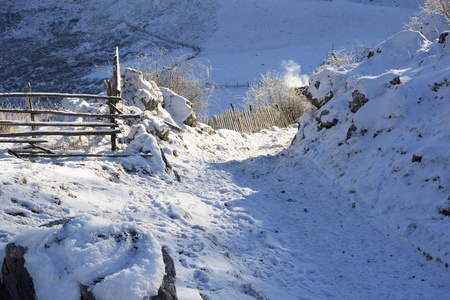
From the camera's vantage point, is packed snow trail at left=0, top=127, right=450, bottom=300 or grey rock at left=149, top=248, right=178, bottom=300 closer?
Answer: grey rock at left=149, top=248, right=178, bottom=300

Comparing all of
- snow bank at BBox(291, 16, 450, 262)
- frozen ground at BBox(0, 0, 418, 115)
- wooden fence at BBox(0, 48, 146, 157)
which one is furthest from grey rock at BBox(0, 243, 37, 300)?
frozen ground at BBox(0, 0, 418, 115)

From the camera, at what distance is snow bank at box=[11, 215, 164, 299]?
252 centimetres

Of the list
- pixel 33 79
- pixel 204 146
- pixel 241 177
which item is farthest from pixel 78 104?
pixel 33 79

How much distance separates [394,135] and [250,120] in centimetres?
946

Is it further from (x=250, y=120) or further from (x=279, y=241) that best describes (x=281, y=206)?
(x=250, y=120)

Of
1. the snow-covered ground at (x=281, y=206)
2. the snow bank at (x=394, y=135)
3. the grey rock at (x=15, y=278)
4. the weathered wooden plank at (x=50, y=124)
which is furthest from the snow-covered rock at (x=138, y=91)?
the grey rock at (x=15, y=278)

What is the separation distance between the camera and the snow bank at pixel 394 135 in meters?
5.60

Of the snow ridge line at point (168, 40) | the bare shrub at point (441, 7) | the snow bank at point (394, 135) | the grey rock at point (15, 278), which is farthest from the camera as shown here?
the snow ridge line at point (168, 40)

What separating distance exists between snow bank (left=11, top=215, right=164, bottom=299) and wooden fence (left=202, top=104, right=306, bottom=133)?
1328cm

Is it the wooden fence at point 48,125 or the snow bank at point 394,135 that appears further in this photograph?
the wooden fence at point 48,125

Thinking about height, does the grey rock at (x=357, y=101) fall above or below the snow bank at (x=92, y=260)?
below

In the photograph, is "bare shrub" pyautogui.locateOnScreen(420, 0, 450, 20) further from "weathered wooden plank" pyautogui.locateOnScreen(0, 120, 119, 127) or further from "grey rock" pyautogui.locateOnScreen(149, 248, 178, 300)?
"grey rock" pyautogui.locateOnScreen(149, 248, 178, 300)

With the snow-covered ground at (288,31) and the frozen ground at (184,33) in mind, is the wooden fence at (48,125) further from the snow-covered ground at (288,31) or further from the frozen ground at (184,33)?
the snow-covered ground at (288,31)

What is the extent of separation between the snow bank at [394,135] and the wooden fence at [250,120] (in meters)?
5.51
